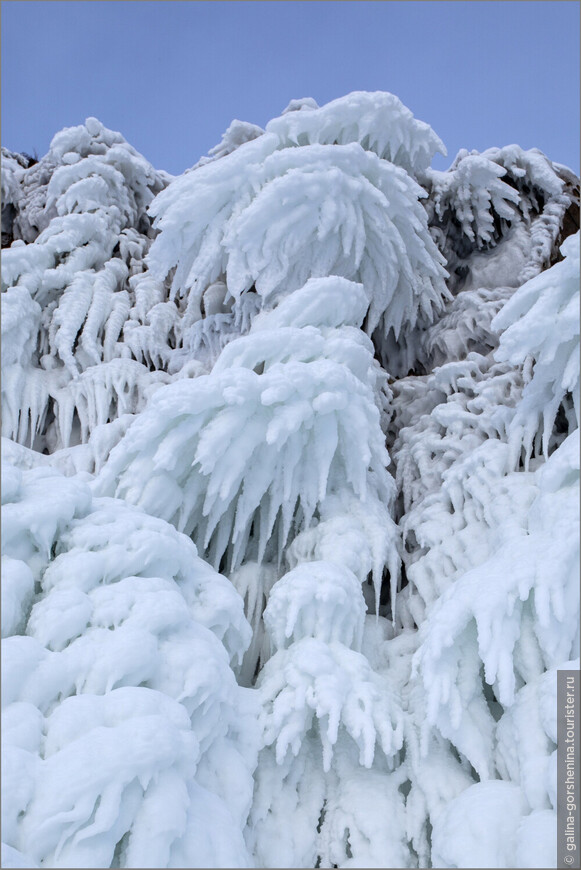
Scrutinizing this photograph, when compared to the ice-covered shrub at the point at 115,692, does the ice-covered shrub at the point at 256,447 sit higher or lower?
higher

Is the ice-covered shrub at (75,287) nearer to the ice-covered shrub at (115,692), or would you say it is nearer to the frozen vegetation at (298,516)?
the frozen vegetation at (298,516)

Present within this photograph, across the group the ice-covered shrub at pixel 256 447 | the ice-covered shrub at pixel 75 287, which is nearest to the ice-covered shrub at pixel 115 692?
the ice-covered shrub at pixel 256 447

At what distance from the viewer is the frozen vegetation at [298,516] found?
3801 mm

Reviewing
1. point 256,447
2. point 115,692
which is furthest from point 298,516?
point 115,692

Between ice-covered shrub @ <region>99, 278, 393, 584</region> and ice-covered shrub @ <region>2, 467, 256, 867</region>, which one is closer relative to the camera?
ice-covered shrub @ <region>2, 467, 256, 867</region>

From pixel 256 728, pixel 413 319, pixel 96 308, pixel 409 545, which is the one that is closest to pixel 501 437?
pixel 409 545

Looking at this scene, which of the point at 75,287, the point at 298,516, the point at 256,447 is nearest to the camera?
the point at 256,447

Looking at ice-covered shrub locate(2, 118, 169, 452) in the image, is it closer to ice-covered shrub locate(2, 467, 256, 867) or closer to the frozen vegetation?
the frozen vegetation

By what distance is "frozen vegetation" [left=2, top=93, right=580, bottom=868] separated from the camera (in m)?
3.80

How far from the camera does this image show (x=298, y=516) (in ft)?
21.3

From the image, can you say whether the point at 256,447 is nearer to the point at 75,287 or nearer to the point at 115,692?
the point at 115,692

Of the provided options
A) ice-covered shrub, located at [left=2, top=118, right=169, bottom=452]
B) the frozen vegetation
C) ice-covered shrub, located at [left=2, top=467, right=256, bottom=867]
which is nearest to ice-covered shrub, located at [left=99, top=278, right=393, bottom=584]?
the frozen vegetation

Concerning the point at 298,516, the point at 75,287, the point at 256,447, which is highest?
the point at 75,287

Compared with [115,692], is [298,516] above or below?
above
